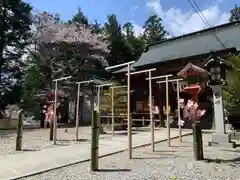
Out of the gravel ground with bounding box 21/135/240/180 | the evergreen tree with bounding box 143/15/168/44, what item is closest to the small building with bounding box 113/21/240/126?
the gravel ground with bounding box 21/135/240/180

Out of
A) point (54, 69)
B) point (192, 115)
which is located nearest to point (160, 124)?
point (192, 115)

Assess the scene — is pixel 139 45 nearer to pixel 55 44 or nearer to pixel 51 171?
pixel 55 44

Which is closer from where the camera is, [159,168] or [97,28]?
[159,168]

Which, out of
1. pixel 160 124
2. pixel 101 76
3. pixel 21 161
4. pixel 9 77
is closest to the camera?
pixel 21 161

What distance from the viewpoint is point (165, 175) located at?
4465 millimetres

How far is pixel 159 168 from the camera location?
496 cm

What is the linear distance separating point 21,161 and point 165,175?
3.32 metres

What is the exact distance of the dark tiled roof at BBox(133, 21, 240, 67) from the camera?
14548 mm

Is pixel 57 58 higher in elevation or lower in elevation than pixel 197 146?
higher

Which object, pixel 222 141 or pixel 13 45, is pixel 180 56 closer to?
pixel 222 141

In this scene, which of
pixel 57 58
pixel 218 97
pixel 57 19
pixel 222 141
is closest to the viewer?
pixel 222 141

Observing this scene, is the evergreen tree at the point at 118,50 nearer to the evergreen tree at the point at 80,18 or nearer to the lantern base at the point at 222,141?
the evergreen tree at the point at 80,18

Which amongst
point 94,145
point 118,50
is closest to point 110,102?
point 94,145

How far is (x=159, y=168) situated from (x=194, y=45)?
1306cm
